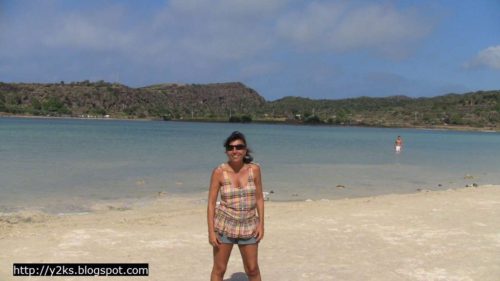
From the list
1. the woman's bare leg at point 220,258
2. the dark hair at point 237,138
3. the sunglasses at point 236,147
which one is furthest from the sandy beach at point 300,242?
the sunglasses at point 236,147

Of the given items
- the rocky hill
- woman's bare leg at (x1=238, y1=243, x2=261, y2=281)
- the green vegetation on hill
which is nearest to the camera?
woman's bare leg at (x1=238, y1=243, x2=261, y2=281)

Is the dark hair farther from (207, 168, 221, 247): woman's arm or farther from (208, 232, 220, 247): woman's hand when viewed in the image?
(208, 232, 220, 247): woman's hand

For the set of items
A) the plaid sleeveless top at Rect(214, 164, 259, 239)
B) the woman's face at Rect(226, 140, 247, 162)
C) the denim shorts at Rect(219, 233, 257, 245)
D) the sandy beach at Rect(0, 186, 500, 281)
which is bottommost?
the sandy beach at Rect(0, 186, 500, 281)

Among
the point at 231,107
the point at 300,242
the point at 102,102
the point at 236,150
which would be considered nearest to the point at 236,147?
the point at 236,150

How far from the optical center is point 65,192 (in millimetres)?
15156

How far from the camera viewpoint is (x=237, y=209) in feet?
15.0

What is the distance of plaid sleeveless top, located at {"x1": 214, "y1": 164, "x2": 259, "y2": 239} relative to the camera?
4.58m

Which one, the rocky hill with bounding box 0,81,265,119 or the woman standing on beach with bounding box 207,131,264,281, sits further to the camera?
the rocky hill with bounding box 0,81,265,119

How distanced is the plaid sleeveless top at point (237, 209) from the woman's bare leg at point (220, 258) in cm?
15

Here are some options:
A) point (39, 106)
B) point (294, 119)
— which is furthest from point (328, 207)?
point (39, 106)

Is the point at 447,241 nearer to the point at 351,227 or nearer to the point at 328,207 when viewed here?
the point at 351,227

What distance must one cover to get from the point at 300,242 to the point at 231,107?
7492 inches

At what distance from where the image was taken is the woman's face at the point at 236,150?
4555 millimetres

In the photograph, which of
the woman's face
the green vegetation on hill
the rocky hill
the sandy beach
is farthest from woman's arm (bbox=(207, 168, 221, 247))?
the rocky hill
